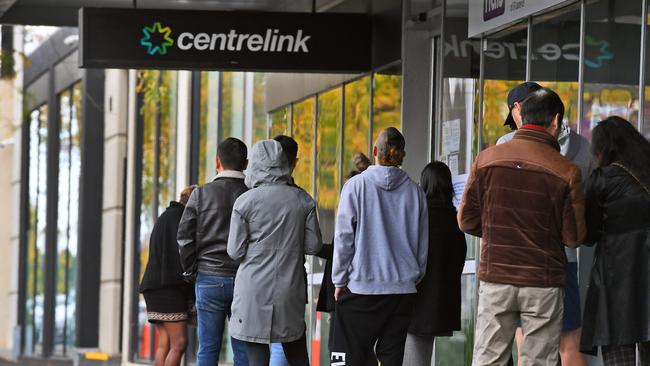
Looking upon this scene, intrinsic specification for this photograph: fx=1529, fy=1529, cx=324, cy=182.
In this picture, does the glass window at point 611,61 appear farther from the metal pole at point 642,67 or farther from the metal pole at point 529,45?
the metal pole at point 529,45

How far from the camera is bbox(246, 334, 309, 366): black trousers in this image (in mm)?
9844

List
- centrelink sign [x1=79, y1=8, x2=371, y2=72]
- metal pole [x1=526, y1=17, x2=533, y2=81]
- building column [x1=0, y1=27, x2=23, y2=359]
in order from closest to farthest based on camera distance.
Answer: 1. metal pole [x1=526, y1=17, x2=533, y2=81]
2. centrelink sign [x1=79, y1=8, x2=371, y2=72]
3. building column [x1=0, y1=27, x2=23, y2=359]

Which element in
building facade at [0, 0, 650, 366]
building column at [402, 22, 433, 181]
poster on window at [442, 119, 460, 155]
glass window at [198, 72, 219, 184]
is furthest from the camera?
glass window at [198, 72, 219, 184]

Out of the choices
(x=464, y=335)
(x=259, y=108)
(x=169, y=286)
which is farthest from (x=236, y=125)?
(x=169, y=286)

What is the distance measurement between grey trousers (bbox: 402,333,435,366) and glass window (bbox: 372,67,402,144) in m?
4.17

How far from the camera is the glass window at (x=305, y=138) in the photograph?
59.4 ft

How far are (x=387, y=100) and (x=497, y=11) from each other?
300 cm

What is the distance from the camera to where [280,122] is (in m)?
19.5

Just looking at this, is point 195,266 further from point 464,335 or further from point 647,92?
point 647,92

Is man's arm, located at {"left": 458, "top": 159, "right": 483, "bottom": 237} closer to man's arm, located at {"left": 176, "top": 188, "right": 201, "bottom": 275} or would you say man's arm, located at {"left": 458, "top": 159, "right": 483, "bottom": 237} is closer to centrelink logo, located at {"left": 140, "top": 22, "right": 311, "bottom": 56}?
man's arm, located at {"left": 176, "top": 188, "right": 201, "bottom": 275}

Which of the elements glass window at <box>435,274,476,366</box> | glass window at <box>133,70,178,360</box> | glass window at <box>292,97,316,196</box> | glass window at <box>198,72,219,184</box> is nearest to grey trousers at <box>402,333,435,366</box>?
glass window at <box>435,274,476,366</box>

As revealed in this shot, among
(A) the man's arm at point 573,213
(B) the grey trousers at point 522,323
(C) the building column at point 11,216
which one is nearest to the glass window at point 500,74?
(A) the man's arm at point 573,213

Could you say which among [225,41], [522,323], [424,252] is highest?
[225,41]

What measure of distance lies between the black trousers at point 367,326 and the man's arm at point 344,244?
0.48 ft
